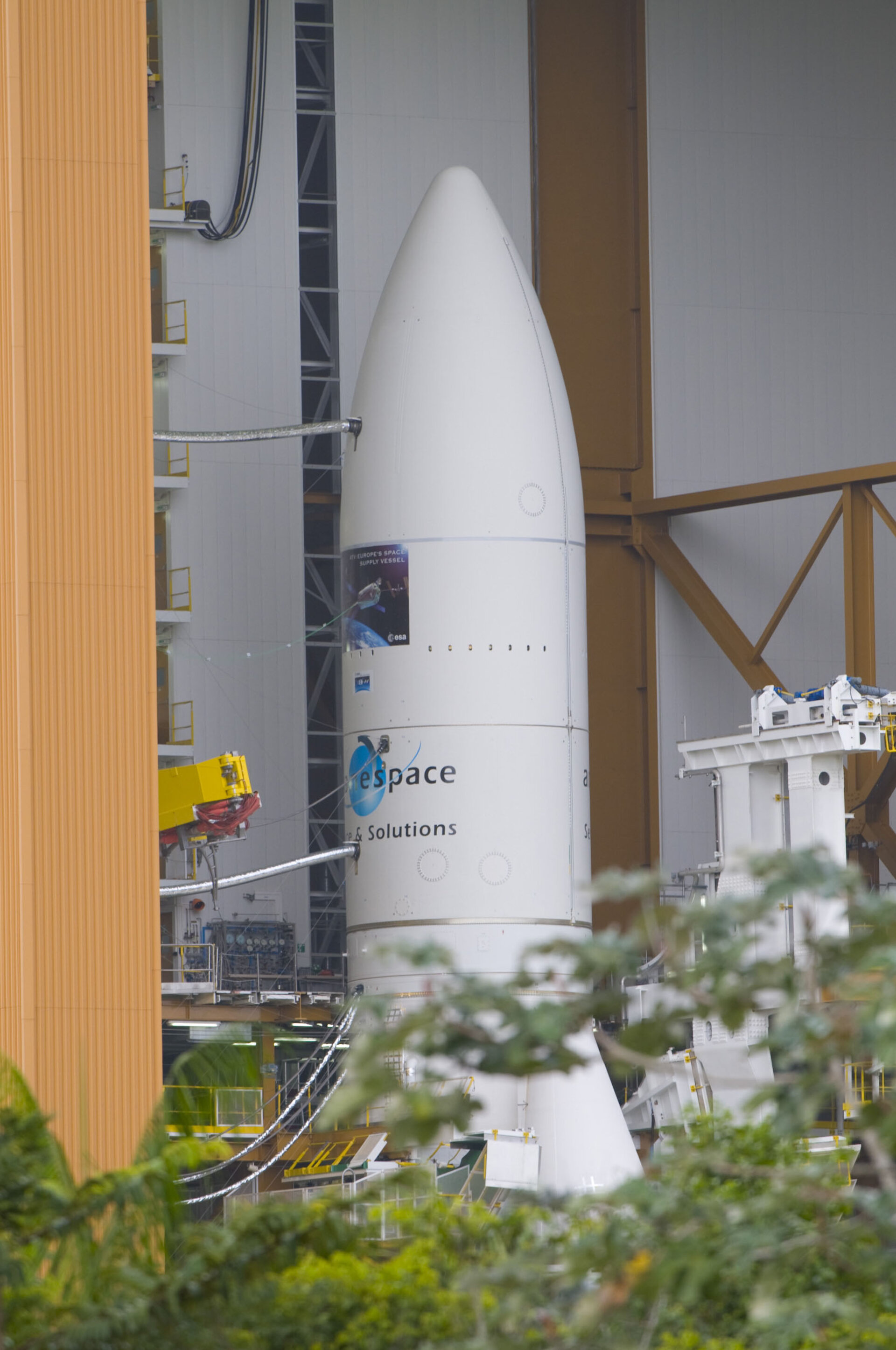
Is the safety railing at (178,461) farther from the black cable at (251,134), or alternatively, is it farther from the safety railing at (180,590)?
the black cable at (251,134)

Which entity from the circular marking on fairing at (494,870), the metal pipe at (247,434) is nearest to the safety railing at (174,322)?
the metal pipe at (247,434)

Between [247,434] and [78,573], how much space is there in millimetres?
9639

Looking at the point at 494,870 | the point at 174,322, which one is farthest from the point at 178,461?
the point at 494,870

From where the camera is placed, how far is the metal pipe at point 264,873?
22458 millimetres

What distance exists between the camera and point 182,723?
87.2ft

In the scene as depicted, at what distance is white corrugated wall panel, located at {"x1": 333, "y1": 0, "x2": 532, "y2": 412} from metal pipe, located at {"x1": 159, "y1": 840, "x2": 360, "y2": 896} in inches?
262

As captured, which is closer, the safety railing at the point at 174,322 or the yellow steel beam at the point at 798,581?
the yellow steel beam at the point at 798,581

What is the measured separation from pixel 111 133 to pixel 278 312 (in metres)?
12.2

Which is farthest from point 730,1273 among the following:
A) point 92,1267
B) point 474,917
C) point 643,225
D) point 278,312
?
point 643,225

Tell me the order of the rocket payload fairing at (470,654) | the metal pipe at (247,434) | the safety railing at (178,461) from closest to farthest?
the rocket payload fairing at (470,654), the metal pipe at (247,434), the safety railing at (178,461)

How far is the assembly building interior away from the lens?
22.5 metres

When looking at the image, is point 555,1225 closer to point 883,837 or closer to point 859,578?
point 859,578

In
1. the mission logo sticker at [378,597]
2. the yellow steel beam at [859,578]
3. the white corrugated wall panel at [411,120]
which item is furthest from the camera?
the white corrugated wall panel at [411,120]

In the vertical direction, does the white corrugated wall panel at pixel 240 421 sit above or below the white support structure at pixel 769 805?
above
